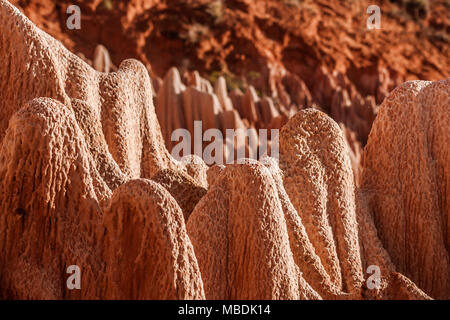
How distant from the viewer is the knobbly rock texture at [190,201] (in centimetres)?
433

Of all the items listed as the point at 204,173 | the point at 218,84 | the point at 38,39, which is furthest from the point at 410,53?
the point at 38,39

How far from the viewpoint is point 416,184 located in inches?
253

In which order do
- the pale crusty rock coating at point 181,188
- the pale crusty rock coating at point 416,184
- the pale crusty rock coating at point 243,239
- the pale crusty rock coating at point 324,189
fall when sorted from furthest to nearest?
the pale crusty rock coating at point 416,184 → the pale crusty rock coating at point 324,189 → the pale crusty rock coating at point 181,188 → the pale crusty rock coating at point 243,239

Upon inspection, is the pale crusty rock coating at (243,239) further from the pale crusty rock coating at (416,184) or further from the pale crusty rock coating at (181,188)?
the pale crusty rock coating at (416,184)

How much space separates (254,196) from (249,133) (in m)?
11.2

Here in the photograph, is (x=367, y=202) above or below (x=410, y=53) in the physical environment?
below

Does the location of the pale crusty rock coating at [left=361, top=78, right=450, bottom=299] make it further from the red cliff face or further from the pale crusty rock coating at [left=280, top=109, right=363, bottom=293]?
the red cliff face

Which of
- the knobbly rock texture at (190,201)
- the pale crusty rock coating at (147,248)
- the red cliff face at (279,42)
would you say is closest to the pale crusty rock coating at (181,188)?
the knobbly rock texture at (190,201)

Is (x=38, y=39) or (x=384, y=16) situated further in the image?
(x=384, y=16)

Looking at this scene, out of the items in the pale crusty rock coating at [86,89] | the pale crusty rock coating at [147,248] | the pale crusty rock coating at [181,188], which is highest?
the pale crusty rock coating at [86,89]

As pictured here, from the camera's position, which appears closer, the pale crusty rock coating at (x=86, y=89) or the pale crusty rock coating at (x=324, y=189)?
the pale crusty rock coating at (x=86, y=89)

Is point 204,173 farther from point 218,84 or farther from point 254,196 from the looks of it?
point 218,84

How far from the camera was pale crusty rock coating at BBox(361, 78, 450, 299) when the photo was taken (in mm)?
6379
